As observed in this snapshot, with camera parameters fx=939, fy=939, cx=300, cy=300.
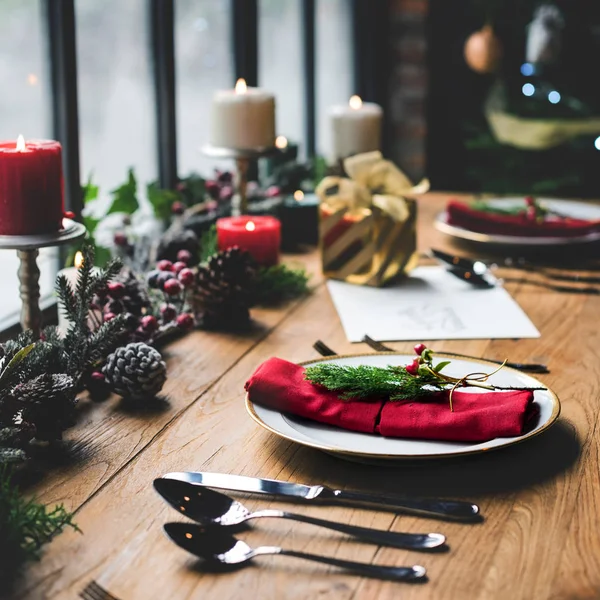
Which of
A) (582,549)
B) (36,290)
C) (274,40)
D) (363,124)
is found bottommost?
(582,549)

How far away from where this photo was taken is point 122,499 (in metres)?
0.83

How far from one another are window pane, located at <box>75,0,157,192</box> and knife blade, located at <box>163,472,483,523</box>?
0.95 metres

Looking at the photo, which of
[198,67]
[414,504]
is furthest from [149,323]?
[198,67]

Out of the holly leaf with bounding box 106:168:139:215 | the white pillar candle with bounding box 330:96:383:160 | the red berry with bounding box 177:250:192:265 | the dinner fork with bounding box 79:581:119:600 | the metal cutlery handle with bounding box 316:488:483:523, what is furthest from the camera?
the white pillar candle with bounding box 330:96:383:160

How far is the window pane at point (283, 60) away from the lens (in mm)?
2402

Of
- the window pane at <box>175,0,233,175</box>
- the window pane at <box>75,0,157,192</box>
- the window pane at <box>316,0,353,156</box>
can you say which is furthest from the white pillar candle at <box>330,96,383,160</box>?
the window pane at <box>316,0,353,156</box>

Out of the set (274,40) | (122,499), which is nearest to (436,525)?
(122,499)

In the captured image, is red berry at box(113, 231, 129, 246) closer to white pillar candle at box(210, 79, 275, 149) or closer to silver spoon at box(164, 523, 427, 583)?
white pillar candle at box(210, 79, 275, 149)

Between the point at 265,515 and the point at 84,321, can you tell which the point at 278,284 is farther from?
the point at 265,515

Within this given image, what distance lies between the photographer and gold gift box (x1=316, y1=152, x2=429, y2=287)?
1.54 meters

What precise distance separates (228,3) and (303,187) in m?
0.46

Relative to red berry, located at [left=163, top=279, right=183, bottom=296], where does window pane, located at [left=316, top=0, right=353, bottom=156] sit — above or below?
above

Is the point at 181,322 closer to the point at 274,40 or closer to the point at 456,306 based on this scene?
the point at 456,306

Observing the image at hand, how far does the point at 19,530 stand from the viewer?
0.71 metres
